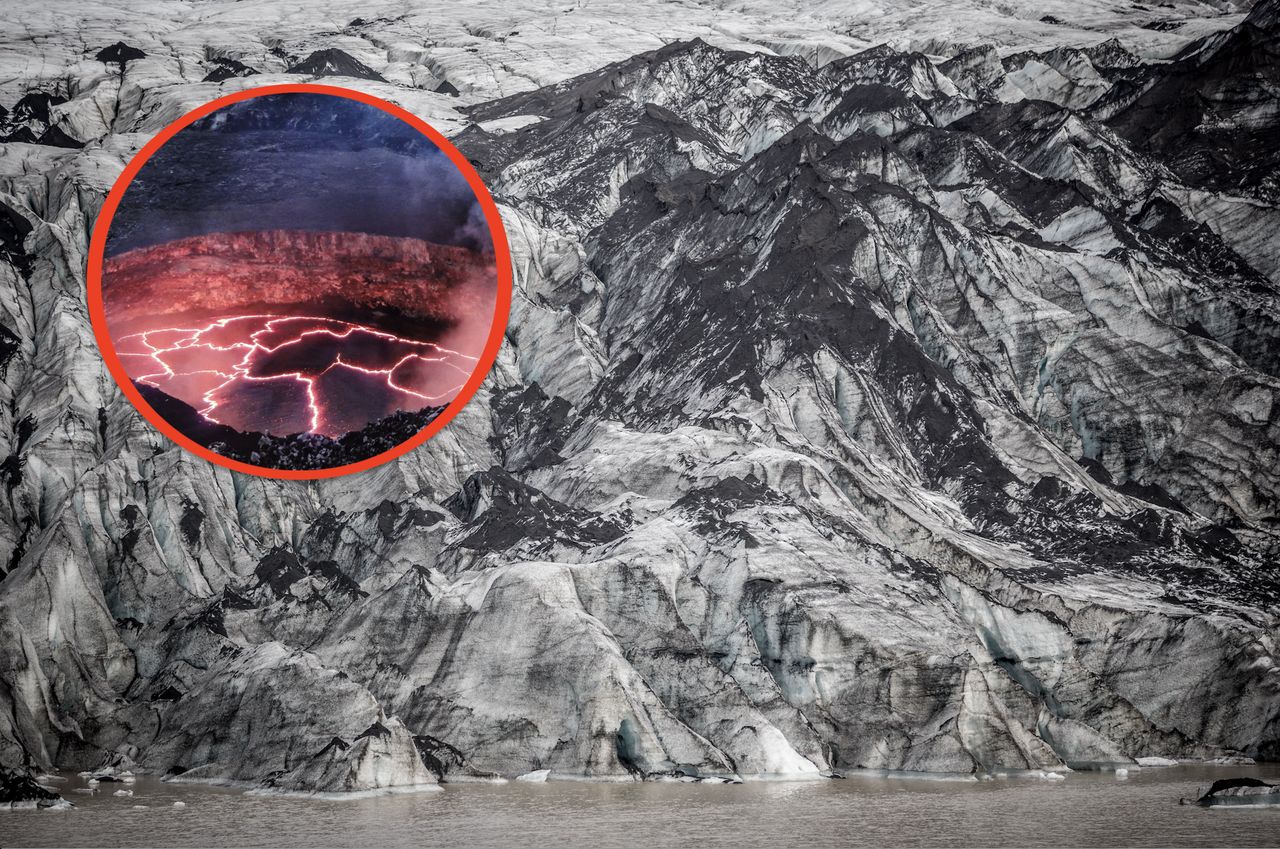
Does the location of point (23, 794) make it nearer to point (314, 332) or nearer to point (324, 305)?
point (314, 332)

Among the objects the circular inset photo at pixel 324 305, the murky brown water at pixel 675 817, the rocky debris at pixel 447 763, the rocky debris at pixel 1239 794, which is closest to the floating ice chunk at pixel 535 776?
the rocky debris at pixel 447 763

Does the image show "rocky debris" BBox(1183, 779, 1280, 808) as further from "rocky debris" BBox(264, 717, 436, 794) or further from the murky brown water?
"rocky debris" BBox(264, 717, 436, 794)

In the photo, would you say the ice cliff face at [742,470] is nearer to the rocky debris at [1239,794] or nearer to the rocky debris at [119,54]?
the rocky debris at [119,54]

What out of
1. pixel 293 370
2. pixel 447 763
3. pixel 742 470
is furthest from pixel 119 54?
pixel 293 370

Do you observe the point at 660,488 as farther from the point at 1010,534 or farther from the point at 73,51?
the point at 73,51

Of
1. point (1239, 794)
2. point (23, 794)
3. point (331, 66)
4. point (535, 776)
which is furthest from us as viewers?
point (331, 66)

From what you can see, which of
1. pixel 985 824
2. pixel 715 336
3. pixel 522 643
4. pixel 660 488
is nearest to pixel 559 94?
pixel 715 336
